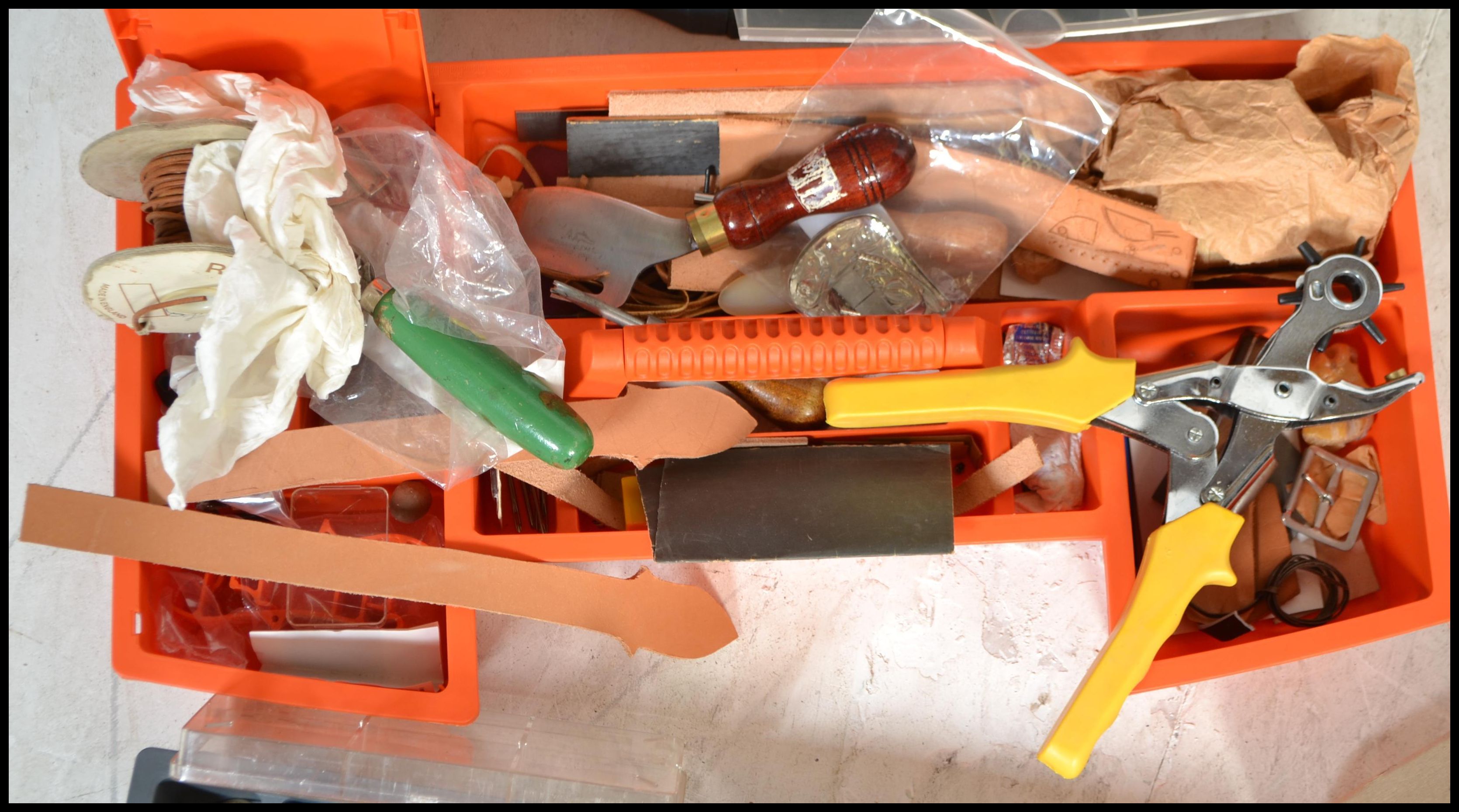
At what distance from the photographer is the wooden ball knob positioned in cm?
95

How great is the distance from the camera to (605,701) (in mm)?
1015

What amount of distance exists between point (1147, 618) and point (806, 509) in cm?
32

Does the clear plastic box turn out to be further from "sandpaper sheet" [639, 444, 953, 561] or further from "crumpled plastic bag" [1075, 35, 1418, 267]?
"crumpled plastic bag" [1075, 35, 1418, 267]

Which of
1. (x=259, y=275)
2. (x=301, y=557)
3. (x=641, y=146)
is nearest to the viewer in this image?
(x=259, y=275)

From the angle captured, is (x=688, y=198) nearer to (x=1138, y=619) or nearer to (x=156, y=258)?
(x=156, y=258)

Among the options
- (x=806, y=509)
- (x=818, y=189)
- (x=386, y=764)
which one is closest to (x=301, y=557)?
(x=386, y=764)

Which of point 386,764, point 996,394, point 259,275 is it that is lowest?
point 386,764

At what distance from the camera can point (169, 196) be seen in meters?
0.84

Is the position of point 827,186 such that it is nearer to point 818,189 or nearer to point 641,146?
point 818,189

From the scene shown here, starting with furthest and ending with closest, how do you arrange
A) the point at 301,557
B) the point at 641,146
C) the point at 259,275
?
1. the point at 641,146
2. the point at 301,557
3. the point at 259,275

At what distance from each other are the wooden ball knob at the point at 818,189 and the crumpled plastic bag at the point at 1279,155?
24 centimetres

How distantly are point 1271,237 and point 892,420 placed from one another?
44 centimetres

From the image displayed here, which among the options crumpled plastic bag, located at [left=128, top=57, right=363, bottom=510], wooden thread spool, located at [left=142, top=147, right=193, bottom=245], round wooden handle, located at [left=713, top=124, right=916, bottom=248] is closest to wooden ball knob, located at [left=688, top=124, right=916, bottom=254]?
round wooden handle, located at [left=713, top=124, right=916, bottom=248]

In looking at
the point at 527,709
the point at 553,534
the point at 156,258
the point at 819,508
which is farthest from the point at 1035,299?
the point at 156,258
